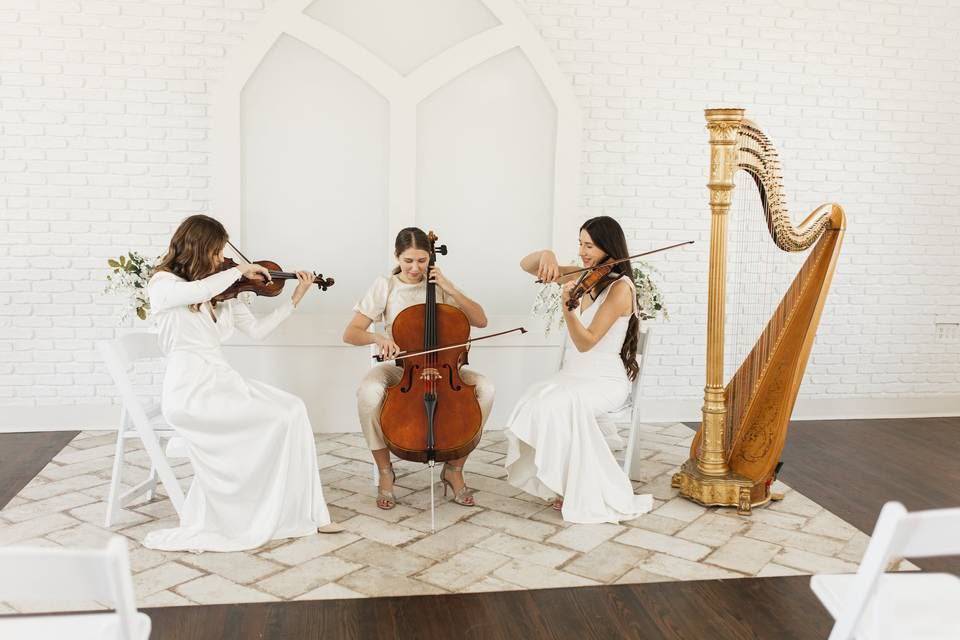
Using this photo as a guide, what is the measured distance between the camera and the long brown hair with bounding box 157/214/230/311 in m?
3.36

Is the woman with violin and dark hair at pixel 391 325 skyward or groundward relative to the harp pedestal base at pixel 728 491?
skyward

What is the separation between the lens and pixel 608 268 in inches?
149

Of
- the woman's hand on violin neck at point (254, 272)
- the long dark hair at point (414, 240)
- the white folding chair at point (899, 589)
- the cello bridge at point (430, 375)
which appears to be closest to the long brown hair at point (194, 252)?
the woman's hand on violin neck at point (254, 272)

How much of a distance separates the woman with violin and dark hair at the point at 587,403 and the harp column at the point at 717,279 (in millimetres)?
348

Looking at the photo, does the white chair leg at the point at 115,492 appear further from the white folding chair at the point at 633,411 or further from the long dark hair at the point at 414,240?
the white folding chair at the point at 633,411

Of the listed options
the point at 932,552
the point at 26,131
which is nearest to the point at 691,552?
the point at 932,552

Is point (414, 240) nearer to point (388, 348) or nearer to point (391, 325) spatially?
point (391, 325)

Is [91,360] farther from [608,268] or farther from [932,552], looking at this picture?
[932,552]

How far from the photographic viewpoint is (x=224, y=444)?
10.8 feet

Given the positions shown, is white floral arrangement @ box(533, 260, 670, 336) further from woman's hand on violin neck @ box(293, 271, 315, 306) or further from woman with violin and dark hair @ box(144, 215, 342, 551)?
woman with violin and dark hair @ box(144, 215, 342, 551)

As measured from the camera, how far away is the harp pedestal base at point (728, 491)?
3727 mm

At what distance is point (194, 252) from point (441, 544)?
1.51m

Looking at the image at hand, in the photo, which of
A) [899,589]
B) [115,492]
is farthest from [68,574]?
[115,492]

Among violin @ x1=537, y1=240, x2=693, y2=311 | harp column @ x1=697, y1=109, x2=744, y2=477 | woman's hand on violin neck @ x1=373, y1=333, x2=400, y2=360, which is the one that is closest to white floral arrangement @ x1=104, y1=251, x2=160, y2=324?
woman's hand on violin neck @ x1=373, y1=333, x2=400, y2=360
